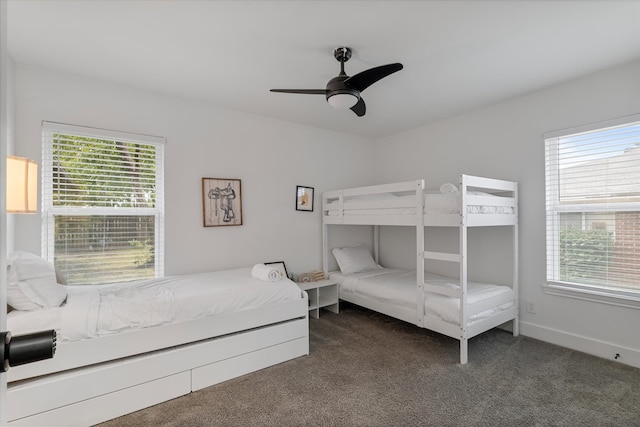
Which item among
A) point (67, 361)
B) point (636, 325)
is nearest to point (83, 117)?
point (67, 361)

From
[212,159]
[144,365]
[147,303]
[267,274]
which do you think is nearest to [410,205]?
[267,274]

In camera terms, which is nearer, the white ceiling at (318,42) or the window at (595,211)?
the white ceiling at (318,42)

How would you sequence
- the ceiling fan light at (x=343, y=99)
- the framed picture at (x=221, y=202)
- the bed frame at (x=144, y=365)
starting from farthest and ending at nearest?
the framed picture at (x=221, y=202) → the ceiling fan light at (x=343, y=99) → the bed frame at (x=144, y=365)

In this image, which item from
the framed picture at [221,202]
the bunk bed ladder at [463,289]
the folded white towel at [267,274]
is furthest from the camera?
the framed picture at [221,202]

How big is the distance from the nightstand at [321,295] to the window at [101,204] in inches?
66.1

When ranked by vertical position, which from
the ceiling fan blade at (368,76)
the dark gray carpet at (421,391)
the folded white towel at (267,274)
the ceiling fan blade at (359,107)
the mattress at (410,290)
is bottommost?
the dark gray carpet at (421,391)

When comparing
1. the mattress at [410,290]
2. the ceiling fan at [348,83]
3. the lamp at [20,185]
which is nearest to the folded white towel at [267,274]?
the mattress at [410,290]

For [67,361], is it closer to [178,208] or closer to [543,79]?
[178,208]

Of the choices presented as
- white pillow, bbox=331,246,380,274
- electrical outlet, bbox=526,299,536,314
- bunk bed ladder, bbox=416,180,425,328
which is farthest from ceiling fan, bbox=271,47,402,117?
electrical outlet, bbox=526,299,536,314

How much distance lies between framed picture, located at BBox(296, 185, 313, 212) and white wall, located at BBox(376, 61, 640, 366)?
155 centimetres

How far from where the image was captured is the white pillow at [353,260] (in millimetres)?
4062

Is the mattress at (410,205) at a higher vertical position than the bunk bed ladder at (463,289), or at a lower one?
higher

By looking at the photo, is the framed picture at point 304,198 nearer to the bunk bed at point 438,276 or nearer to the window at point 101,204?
the bunk bed at point 438,276

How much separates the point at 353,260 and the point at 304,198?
3.46 feet
